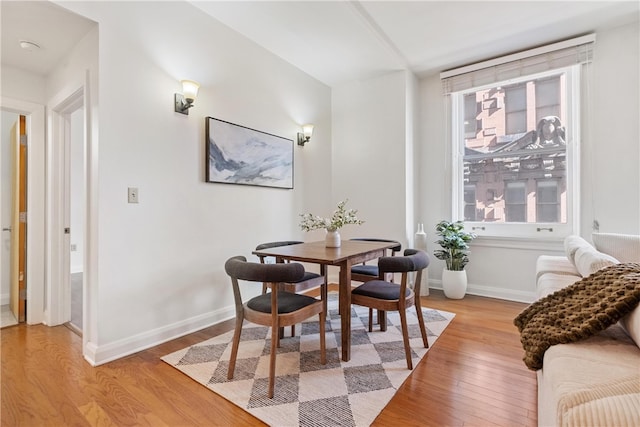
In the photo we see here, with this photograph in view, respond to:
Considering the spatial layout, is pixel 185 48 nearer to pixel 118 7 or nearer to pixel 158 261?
pixel 118 7

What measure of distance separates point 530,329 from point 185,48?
3.05 m

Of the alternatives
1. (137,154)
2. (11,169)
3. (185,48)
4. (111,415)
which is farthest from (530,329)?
(11,169)

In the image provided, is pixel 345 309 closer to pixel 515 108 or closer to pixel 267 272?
pixel 267 272

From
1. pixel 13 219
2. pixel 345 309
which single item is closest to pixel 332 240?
pixel 345 309

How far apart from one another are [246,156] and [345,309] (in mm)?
1840

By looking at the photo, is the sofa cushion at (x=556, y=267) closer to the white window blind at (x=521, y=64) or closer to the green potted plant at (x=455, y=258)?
the green potted plant at (x=455, y=258)

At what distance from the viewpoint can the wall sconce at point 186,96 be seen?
2.47 meters

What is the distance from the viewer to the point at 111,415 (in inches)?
59.7

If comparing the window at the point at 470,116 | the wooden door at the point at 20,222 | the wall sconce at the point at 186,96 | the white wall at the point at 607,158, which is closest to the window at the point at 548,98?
the white wall at the point at 607,158

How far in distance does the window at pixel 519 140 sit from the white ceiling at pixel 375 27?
256 mm

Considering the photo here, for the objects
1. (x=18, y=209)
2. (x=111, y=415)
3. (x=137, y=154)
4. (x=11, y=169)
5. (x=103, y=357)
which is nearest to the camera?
(x=111, y=415)

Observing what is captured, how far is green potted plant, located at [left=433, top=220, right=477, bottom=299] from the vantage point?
3.49 m

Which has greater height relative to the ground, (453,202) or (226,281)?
(453,202)

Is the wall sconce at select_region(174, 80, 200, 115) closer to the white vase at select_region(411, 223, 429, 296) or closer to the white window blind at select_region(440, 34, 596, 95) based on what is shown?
the white vase at select_region(411, 223, 429, 296)
